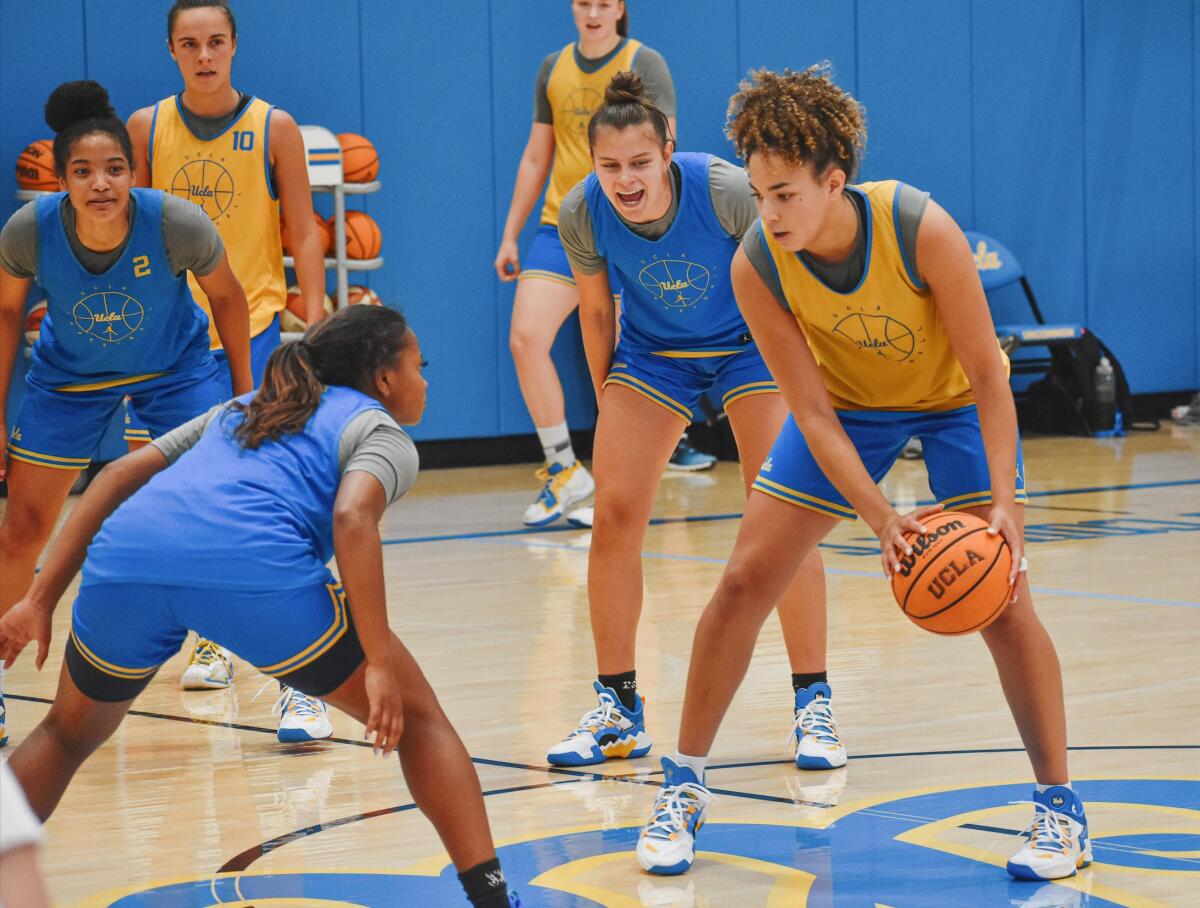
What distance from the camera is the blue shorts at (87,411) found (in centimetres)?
472

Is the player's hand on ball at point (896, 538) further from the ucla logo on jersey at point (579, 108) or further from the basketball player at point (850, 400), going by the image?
the ucla logo on jersey at point (579, 108)

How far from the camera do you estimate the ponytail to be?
307 centimetres

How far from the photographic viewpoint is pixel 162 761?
4383mm

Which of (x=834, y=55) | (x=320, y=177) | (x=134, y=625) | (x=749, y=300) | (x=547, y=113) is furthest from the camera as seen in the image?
(x=834, y=55)

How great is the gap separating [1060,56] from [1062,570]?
23.1 ft

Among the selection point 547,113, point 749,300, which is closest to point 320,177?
point 547,113

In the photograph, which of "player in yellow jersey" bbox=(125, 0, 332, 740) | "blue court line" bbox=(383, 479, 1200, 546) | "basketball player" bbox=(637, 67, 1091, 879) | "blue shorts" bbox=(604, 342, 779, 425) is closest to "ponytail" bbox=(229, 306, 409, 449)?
"basketball player" bbox=(637, 67, 1091, 879)

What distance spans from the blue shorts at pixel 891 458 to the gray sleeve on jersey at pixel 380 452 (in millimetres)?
847

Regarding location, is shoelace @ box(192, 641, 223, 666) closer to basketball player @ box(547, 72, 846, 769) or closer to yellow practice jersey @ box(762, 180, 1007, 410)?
basketball player @ box(547, 72, 846, 769)

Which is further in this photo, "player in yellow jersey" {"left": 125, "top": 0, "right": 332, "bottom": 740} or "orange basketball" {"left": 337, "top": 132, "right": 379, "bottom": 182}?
"orange basketball" {"left": 337, "top": 132, "right": 379, "bottom": 182}

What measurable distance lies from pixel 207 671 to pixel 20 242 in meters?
1.45

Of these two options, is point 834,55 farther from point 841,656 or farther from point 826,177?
point 826,177

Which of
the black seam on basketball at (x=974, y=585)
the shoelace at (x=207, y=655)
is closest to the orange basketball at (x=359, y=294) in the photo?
the shoelace at (x=207, y=655)

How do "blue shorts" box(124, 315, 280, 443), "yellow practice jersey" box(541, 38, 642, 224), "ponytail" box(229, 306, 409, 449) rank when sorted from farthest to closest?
"yellow practice jersey" box(541, 38, 642, 224) < "blue shorts" box(124, 315, 280, 443) < "ponytail" box(229, 306, 409, 449)
